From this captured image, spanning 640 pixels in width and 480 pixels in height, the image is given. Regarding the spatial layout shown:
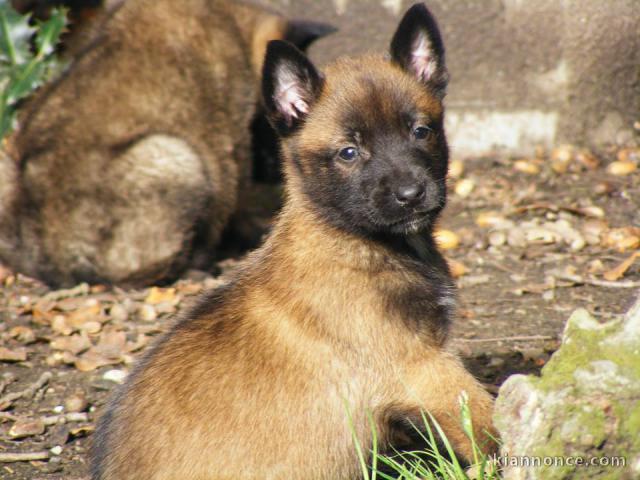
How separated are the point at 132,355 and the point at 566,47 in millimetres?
4443

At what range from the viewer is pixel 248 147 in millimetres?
7918

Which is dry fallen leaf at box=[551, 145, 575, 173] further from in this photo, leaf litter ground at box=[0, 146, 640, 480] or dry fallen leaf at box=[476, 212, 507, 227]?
dry fallen leaf at box=[476, 212, 507, 227]


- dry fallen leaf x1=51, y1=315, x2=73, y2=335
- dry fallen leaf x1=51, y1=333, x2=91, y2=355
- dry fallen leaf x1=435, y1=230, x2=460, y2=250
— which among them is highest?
dry fallen leaf x1=435, y1=230, x2=460, y2=250

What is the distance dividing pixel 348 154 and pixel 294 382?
101cm

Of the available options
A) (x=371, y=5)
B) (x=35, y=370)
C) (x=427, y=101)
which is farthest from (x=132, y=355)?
(x=371, y=5)

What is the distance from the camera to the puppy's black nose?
12.4 feet

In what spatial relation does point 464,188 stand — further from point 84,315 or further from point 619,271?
point 84,315

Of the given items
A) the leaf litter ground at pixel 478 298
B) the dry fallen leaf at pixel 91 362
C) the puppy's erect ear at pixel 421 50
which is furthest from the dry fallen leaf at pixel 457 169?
the puppy's erect ear at pixel 421 50

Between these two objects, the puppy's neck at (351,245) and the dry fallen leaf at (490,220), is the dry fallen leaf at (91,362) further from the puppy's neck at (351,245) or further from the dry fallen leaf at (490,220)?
the dry fallen leaf at (490,220)

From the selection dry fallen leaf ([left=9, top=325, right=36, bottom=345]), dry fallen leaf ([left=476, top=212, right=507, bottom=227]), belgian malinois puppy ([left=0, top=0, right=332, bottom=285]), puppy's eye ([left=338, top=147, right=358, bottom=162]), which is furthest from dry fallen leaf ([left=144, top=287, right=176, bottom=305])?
puppy's eye ([left=338, top=147, right=358, bottom=162])

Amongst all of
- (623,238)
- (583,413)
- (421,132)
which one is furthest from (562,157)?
(583,413)

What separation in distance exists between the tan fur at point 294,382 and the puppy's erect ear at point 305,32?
393cm

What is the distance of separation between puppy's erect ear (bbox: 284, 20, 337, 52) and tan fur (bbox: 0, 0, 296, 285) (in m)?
0.72

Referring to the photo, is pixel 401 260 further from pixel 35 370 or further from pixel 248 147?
pixel 248 147
